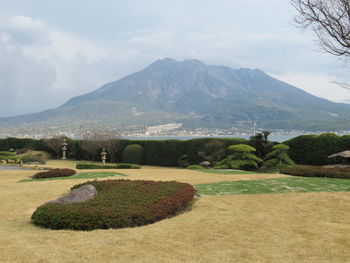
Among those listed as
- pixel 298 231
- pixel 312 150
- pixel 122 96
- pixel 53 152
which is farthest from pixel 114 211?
pixel 122 96

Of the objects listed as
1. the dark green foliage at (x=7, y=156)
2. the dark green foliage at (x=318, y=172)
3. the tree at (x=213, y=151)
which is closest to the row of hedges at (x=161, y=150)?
the tree at (x=213, y=151)

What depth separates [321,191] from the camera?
10898mm

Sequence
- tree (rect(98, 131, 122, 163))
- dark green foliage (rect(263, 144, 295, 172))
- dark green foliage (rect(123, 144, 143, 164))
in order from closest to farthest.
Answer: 1. dark green foliage (rect(263, 144, 295, 172))
2. dark green foliage (rect(123, 144, 143, 164))
3. tree (rect(98, 131, 122, 163))

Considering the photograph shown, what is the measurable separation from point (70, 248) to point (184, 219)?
2.76 meters

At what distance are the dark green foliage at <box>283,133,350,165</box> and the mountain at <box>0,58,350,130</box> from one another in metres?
74.1

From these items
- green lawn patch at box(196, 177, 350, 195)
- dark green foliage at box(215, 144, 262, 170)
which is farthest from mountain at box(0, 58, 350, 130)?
green lawn patch at box(196, 177, 350, 195)

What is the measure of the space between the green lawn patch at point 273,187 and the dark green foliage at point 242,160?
941 centimetres

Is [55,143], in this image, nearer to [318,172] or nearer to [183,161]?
[183,161]

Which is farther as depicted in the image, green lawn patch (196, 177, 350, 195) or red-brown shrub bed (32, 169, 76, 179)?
A: red-brown shrub bed (32, 169, 76, 179)

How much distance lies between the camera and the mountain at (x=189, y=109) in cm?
11769

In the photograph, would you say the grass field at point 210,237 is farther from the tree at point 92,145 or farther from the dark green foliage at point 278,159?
the tree at point 92,145

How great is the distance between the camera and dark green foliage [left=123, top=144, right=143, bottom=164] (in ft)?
96.5

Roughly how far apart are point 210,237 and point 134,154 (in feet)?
77.7

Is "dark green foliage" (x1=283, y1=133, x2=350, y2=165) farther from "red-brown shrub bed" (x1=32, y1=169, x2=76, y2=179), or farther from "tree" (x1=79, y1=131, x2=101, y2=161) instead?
"tree" (x1=79, y1=131, x2=101, y2=161)
